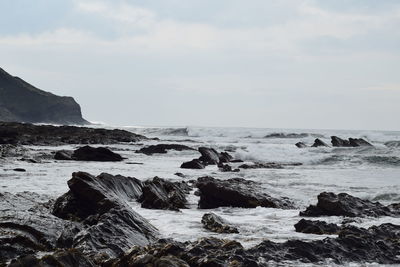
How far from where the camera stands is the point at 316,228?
7.14 meters

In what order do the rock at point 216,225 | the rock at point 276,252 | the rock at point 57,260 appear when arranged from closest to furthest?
the rock at point 57,260 → the rock at point 276,252 → the rock at point 216,225

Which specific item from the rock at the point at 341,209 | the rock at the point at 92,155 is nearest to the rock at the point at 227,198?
the rock at the point at 341,209

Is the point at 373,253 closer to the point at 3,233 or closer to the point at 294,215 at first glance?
the point at 294,215

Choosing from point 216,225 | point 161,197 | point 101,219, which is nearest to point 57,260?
point 101,219

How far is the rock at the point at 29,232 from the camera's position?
4945mm

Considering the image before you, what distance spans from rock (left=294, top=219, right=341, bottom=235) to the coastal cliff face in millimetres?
119919

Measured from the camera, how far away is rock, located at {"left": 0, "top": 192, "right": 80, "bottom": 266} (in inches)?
195

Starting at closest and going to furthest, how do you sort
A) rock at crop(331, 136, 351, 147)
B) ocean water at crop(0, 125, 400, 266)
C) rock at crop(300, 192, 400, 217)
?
1. ocean water at crop(0, 125, 400, 266)
2. rock at crop(300, 192, 400, 217)
3. rock at crop(331, 136, 351, 147)

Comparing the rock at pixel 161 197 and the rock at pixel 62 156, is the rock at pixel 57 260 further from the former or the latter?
the rock at pixel 62 156

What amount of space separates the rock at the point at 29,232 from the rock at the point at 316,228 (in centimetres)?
343

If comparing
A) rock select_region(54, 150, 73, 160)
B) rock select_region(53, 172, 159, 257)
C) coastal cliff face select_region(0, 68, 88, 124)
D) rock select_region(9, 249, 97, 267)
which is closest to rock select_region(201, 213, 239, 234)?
rock select_region(53, 172, 159, 257)

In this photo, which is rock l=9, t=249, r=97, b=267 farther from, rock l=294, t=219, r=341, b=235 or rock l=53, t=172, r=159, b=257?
rock l=294, t=219, r=341, b=235

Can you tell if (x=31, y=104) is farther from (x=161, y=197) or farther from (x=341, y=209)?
(x=341, y=209)

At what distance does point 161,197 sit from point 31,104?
127 metres
